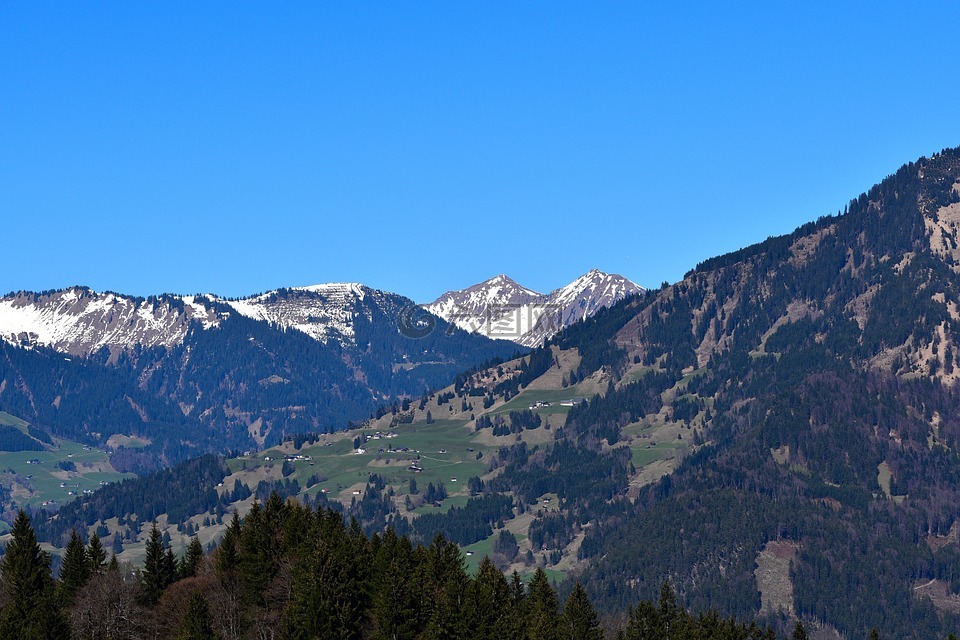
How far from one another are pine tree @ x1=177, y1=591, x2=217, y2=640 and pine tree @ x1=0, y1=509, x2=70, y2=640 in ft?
44.4

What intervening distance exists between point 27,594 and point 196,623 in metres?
25.2

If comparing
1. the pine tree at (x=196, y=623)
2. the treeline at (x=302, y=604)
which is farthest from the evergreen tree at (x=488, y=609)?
the pine tree at (x=196, y=623)

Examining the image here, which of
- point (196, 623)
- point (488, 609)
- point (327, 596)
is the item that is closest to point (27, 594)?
point (196, 623)

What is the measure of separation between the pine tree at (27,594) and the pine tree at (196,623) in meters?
13.5

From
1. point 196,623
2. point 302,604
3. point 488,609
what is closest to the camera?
point 196,623

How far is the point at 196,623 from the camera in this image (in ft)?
570

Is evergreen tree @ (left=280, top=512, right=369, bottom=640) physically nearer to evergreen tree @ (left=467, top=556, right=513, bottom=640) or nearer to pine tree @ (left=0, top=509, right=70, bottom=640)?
evergreen tree @ (left=467, top=556, right=513, bottom=640)

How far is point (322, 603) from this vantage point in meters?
183

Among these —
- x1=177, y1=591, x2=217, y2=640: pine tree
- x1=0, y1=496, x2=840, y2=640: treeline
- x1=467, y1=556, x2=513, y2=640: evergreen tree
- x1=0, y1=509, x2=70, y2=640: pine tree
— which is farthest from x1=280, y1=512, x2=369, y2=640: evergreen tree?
x1=0, y1=509, x2=70, y2=640: pine tree

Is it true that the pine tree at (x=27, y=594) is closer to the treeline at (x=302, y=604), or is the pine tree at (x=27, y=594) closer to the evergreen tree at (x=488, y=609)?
the treeline at (x=302, y=604)

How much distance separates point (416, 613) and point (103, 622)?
39.5 m

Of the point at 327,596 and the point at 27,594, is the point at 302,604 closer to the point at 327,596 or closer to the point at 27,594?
the point at 327,596

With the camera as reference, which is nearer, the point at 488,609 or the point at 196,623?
the point at 196,623

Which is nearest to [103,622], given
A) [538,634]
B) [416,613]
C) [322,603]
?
[322,603]
